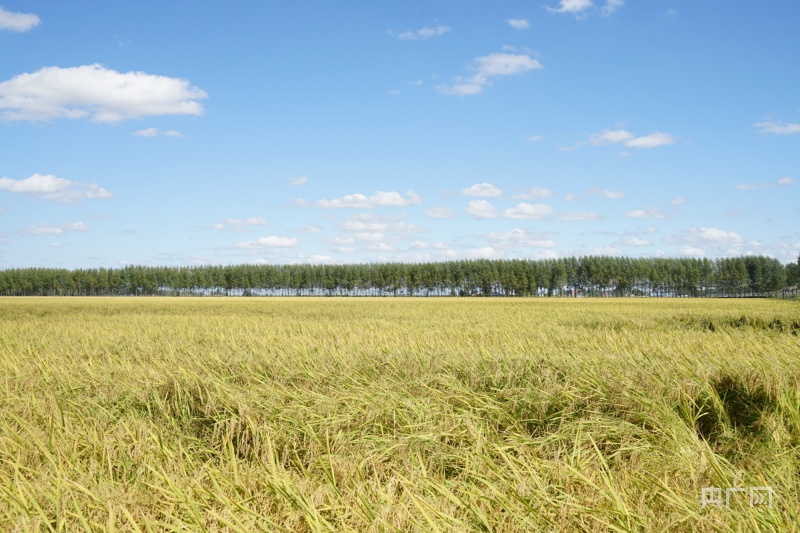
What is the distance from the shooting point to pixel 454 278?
15312 centimetres

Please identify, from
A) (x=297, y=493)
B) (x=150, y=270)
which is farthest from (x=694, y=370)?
(x=150, y=270)

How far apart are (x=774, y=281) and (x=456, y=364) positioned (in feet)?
538

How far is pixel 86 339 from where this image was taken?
11.9m

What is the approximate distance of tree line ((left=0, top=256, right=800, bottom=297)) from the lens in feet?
479

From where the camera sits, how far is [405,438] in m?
4.68

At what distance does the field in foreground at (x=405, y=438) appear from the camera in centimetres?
340

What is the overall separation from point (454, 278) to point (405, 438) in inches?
5876

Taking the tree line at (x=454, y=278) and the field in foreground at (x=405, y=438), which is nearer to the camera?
the field in foreground at (x=405, y=438)

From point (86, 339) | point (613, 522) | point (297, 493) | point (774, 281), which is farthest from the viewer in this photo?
point (774, 281)

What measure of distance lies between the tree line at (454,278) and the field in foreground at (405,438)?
462ft

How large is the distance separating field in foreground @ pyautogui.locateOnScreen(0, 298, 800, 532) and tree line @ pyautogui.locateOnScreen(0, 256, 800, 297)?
462 ft

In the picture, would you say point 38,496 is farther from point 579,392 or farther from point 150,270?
point 150,270

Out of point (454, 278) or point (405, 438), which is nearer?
point (405, 438)

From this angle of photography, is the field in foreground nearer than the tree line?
Yes
